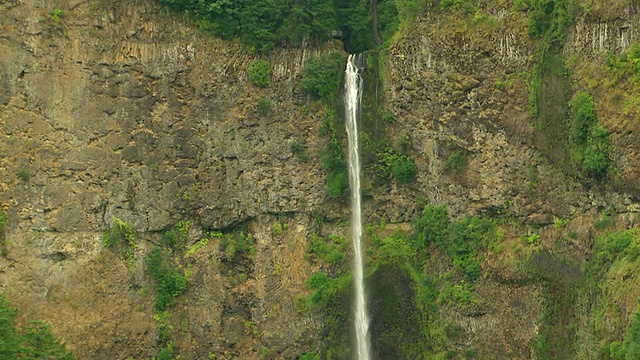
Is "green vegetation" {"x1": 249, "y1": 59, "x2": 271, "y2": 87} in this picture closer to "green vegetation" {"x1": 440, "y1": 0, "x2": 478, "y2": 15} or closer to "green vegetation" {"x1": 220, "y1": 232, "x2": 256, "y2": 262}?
"green vegetation" {"x1": 220, "y1": 232, "x2": 256, "y2": 262}

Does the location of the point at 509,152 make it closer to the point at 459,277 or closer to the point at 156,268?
the point at 459,277

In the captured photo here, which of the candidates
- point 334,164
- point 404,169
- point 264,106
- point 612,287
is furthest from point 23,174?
point 612,287

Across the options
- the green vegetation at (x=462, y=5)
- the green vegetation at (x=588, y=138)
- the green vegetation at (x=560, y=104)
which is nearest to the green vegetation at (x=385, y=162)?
the green vegetation at (x=560, y=104)

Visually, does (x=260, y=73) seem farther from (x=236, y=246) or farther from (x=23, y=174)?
(x=23, y=174)

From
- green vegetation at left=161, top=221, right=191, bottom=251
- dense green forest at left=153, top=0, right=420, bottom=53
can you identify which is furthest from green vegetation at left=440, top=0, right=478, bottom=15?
green vegetation at left=161, top=221, right=191, bottom=251

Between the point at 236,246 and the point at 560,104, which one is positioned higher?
the point at 560,104
